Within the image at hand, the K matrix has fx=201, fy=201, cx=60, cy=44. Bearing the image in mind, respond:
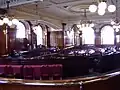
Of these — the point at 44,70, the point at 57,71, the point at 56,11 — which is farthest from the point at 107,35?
the point at 44,70

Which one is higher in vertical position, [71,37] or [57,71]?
[71,37]

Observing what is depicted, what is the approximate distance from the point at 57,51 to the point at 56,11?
411cm

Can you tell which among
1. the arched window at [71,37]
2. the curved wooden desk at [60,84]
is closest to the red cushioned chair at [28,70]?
the curved wooden desk at [60,84]

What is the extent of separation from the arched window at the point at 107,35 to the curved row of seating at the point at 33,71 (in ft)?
50.1

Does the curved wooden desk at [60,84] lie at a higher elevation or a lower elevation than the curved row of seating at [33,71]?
higher

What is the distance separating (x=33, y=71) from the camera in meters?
7.56

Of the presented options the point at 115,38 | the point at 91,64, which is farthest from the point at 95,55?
the point at 115,38

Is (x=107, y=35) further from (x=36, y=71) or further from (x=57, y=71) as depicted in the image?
(x=36, y=71)

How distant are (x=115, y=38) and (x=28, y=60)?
1502 centimetres

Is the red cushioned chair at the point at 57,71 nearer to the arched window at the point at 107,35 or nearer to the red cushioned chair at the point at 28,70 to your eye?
the red cushioned chair at the point at 28,70

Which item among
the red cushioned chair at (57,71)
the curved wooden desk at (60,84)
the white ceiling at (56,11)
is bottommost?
the red cushioned chair at (57,71)

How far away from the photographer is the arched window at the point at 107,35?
22.0 m

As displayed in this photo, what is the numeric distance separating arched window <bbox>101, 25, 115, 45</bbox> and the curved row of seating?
50.1ft

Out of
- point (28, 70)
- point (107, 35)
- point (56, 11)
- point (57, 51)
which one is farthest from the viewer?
point (107, 35)
